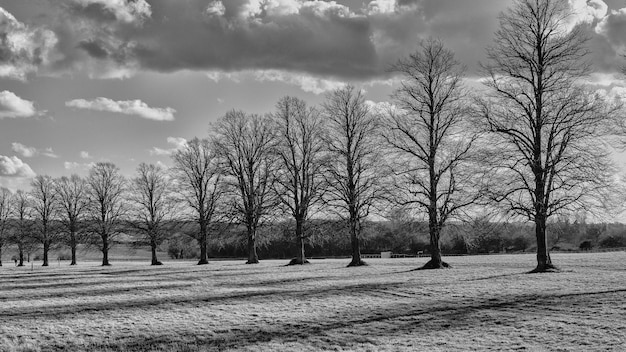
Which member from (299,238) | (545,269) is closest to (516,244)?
(299,238)

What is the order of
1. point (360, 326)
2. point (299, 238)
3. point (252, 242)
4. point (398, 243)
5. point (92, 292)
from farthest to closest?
point (398, 243) → point (252, 242) → point (299, 238) → point (92, 292) → point (360, 326)

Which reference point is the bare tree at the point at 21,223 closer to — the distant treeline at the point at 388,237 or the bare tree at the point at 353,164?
the distant treeline at the point at 388,237

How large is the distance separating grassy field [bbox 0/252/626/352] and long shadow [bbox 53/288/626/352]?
3 centimetres

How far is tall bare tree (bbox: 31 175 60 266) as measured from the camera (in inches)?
2687

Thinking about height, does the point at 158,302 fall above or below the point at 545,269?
below

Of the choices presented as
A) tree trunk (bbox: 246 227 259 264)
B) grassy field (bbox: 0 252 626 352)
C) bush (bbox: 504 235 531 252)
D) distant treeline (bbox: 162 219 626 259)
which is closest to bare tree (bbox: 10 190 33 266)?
distant treeline (bbox: 162 219 626 259)

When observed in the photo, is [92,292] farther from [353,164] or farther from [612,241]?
[612,241]

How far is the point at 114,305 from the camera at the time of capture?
69.0 feet

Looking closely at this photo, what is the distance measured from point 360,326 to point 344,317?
146 centimetres

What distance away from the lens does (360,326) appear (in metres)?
14.8

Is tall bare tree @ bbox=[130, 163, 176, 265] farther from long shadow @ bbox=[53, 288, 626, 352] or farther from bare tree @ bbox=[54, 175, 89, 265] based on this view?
long shadow @ bbox=[53, 288, 626, 352]

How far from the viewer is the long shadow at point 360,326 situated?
539 inches

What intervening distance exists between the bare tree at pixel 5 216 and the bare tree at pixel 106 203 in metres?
16.0

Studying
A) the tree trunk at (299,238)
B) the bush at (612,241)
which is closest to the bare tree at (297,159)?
the tree trunk at (299,238)
